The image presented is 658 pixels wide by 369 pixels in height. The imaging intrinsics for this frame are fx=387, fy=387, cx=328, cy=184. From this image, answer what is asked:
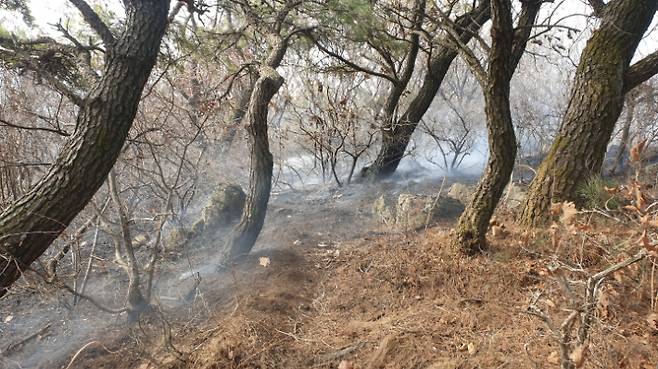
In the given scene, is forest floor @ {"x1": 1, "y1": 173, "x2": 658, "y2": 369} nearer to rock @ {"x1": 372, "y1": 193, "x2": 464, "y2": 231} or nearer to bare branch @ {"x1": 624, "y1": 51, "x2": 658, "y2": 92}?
rock @ {"x1": 372, "y1": 193, "x2": 464, "y2": 231}

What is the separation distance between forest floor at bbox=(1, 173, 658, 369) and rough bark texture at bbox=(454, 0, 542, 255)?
0.29 meters

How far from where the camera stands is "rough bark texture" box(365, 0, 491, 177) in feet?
22.5

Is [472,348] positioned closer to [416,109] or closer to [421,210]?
[421,210]

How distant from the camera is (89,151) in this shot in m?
3.40

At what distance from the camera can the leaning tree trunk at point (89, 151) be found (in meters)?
3.20

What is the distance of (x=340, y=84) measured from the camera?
828 centimetres

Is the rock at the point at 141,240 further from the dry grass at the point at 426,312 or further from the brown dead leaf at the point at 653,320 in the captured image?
the brown dead leaf at the point at 653,320

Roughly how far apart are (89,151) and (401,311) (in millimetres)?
3206

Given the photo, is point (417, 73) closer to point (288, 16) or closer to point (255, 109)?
point (288, 16)

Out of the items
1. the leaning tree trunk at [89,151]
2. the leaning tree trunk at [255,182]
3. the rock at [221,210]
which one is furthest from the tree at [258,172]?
the leaning tree trunk at [89,151]

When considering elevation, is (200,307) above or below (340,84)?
below

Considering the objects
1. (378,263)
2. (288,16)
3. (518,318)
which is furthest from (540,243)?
(288,16)

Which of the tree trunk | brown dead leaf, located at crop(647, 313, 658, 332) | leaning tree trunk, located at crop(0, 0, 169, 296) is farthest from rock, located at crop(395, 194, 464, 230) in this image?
the tree trunk

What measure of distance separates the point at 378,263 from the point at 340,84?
477cm
